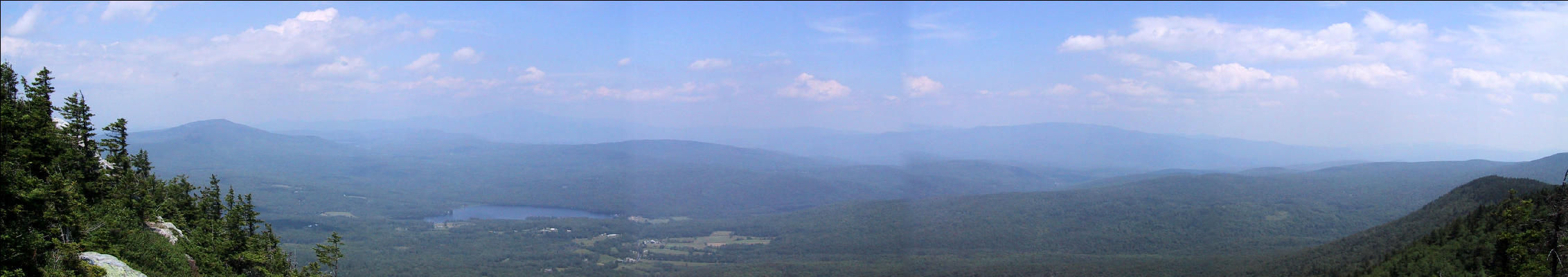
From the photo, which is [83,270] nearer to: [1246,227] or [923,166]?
[1246,227]

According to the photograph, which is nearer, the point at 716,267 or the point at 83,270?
the point at 83,270

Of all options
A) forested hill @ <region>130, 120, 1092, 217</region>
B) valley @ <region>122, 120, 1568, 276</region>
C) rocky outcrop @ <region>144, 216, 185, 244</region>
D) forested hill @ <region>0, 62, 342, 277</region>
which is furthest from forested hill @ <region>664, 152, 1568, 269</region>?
rocky outcrop @ <region>144, 216, 185, 244</region>

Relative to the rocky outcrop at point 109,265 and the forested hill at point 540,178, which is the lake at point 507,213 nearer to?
the forested hill at point 540,178

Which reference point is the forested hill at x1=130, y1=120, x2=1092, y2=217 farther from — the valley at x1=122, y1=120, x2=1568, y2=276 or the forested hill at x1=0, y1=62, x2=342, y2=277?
the forested hill at x1=0, y1=62, x2=342, y2=277

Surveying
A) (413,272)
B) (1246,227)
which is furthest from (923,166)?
(413,272)

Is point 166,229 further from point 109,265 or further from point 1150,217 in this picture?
point 1150,217

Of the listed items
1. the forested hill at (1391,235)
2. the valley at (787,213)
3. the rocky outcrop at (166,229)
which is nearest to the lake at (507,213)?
the valley at (787,213)

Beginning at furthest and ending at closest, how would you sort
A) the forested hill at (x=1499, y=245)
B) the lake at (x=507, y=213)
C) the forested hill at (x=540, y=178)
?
the forested hill at (x=540, y=178) → the lake at (x=507, y=213) → the forested hill at (x=1499, y=245)
